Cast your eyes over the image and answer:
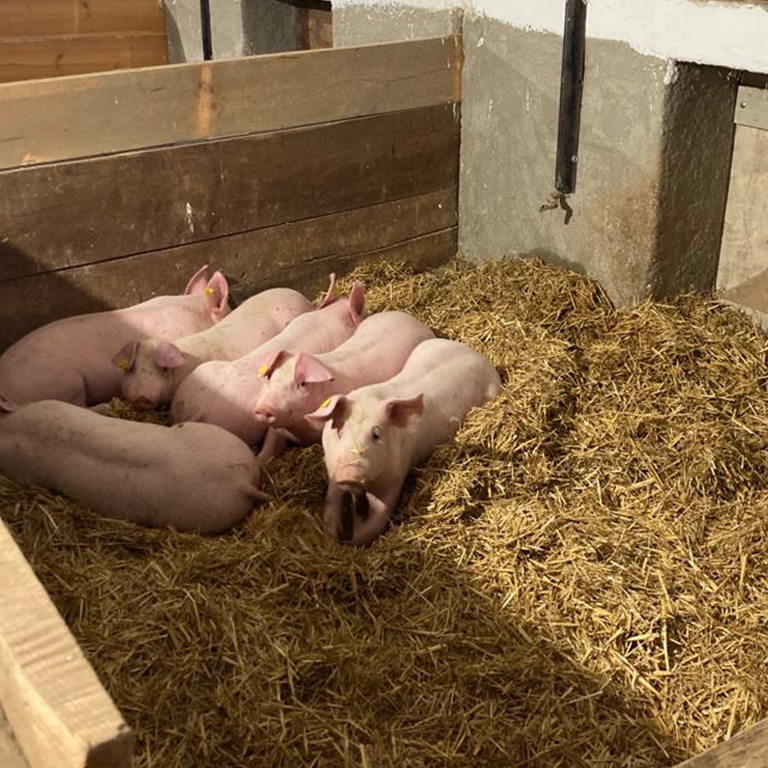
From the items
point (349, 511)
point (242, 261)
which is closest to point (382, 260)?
point (242, 261)

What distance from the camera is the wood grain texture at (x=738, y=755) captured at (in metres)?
1.50

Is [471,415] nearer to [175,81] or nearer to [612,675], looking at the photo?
[612,675]

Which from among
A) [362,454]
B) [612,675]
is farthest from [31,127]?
[612,675]

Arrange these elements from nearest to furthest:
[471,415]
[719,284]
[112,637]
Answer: [112,637] < [471,415] < [719,284]

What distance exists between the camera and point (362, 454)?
3135 mm

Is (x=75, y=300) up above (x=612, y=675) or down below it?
above

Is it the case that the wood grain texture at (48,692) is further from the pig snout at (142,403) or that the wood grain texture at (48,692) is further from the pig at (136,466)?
the pig snout at (142,403)

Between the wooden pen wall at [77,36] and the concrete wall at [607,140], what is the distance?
261 cm

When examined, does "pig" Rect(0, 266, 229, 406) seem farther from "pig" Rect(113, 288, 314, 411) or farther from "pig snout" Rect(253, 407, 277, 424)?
"pig snout" Rect(253, 407, 277, 424)

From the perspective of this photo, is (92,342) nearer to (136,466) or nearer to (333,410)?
(136,466)

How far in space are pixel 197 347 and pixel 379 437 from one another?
1.02 m

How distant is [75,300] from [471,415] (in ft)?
5.32

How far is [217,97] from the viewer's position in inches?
162

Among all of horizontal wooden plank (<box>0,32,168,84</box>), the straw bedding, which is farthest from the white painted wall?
horizontal wooden plank (<box>0,32,168,84</box>)
